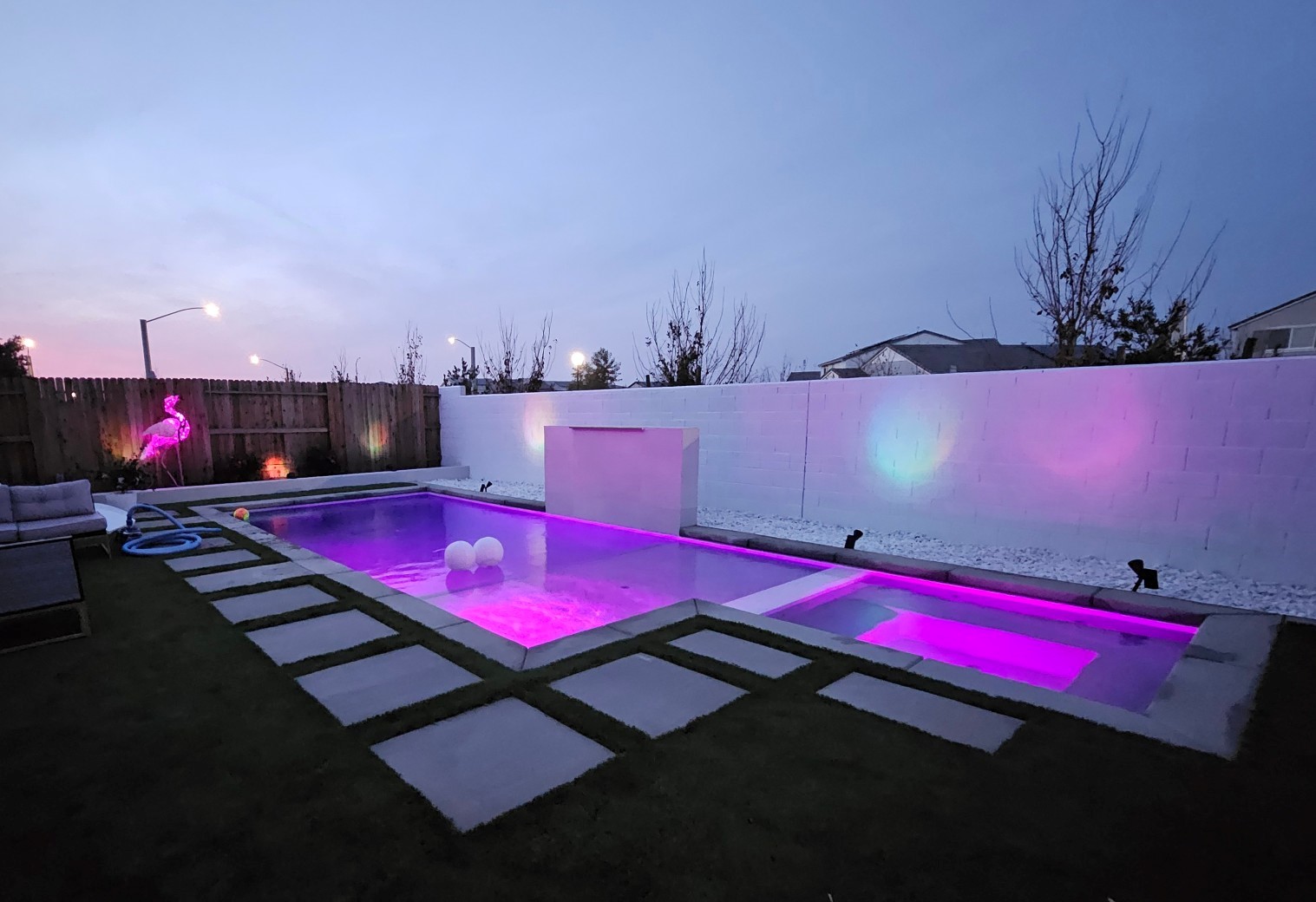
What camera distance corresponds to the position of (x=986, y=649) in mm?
3453

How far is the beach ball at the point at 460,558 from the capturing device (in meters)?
5.16

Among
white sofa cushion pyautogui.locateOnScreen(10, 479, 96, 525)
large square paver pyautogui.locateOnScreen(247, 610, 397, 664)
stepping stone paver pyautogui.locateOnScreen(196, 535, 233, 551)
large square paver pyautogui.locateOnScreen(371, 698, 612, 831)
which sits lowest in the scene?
stepping stone paver pyautogui.locateOnScreen(196, 535, 233, 551)

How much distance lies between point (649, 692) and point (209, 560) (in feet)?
14.5

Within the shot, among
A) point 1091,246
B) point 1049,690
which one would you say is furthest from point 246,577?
point 1091,246

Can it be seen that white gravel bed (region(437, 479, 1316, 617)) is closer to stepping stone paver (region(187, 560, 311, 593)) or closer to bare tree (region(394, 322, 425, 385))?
stepping stone paver (region(187, 560, 311, 593))

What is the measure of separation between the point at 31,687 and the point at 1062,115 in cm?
1151

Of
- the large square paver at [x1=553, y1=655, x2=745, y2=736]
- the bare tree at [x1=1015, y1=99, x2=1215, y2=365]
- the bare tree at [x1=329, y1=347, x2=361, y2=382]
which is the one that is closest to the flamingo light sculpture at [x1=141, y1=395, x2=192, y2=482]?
the large square paver at [x1=553, y1=655, x2=745, y2=736]

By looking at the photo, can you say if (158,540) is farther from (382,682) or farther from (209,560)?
(382,682)

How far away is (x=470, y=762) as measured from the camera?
1928 millimetres

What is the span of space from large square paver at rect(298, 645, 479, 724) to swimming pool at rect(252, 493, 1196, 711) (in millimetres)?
742

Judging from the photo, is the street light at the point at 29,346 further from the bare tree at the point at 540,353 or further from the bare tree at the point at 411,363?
the bare tree at the point at 540,353

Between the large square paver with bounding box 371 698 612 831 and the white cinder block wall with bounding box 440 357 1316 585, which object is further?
the white cinder block wall with bounding box 440 357 1316 585

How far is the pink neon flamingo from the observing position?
8.02m

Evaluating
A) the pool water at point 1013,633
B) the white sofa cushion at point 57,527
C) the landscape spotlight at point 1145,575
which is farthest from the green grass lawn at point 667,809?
the white sofa cushion at point 57,527
